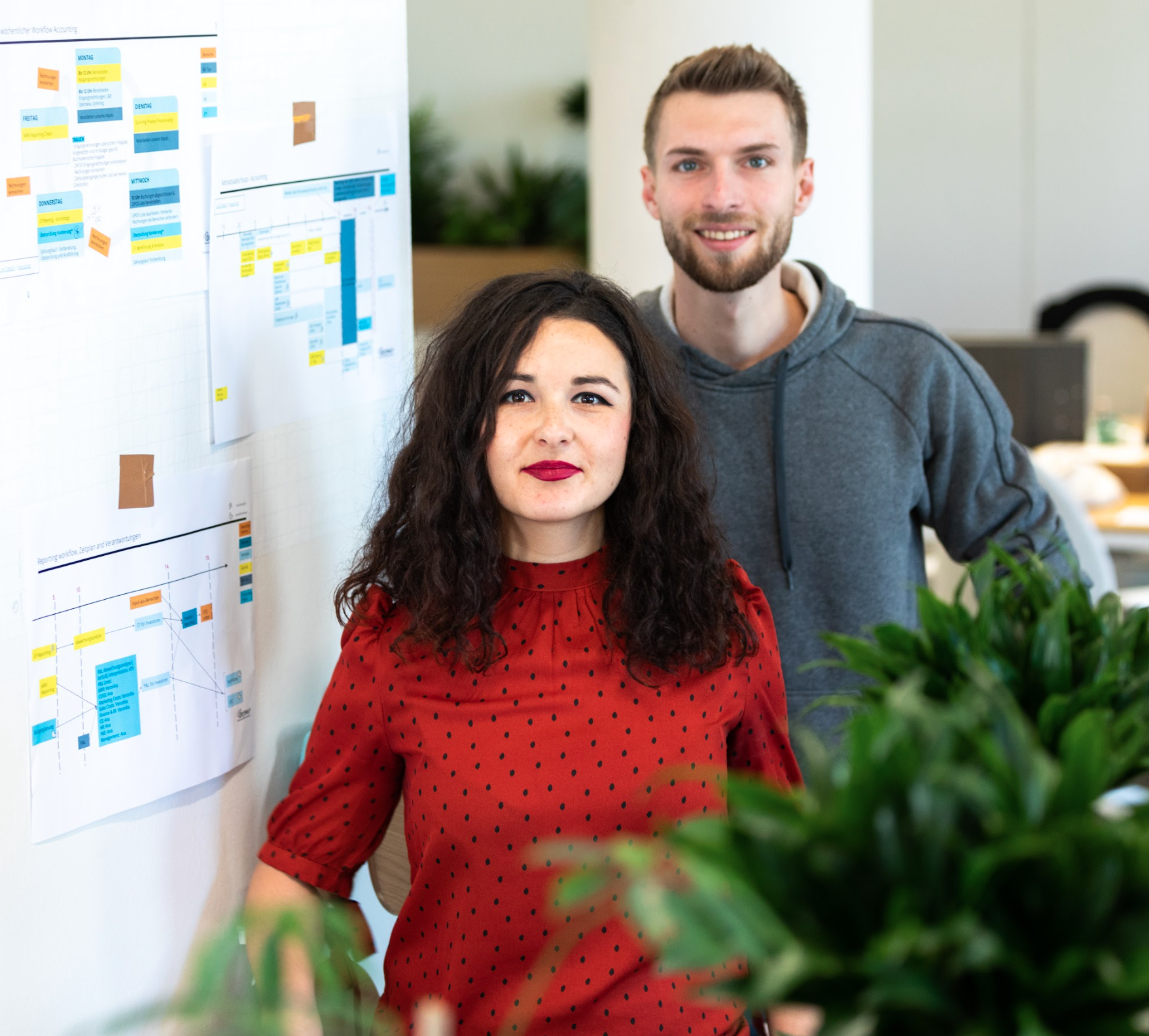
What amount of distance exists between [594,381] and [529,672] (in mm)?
345

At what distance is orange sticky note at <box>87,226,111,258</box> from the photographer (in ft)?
4.52

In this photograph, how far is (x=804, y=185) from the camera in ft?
6.85

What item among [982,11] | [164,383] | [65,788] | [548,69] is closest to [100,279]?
[164,383]

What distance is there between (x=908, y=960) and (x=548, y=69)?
28.7 feet

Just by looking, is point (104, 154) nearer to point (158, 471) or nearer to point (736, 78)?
point (158, 471)

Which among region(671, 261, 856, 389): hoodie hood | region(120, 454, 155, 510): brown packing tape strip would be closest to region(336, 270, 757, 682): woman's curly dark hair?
region(120, 454, 155, 510): brown packing tape strip

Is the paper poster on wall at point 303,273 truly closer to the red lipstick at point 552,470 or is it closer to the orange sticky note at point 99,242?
the orange sticky note at point 99,242

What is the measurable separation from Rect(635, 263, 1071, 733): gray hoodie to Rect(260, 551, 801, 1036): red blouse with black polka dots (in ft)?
1.27

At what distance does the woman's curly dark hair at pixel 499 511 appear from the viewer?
5.03ft

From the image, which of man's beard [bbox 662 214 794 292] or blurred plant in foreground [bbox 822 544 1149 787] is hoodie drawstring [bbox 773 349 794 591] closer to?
man's beard [bbox 662 214 794 292]

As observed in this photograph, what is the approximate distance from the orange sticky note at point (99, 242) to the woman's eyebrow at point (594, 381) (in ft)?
1.70

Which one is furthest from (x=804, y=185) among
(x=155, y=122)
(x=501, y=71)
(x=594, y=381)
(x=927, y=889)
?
(x=501, y=71)

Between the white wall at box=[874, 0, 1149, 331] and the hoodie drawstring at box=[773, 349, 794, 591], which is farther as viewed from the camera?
the white wall at box=[874, 0, 1149, 331]

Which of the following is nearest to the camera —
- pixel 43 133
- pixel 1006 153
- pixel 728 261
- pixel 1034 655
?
pixel 1034 655
